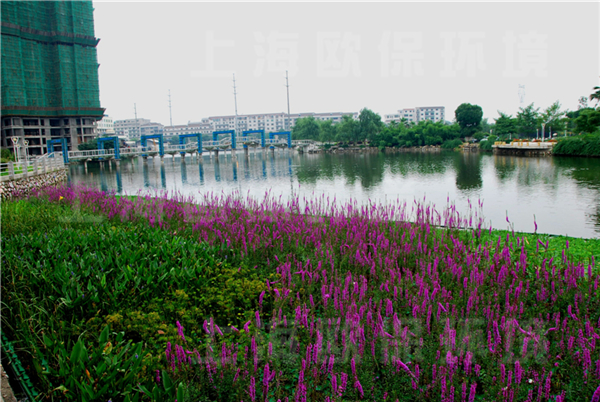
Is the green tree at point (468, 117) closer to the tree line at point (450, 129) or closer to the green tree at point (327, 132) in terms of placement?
the tree line at point (450, 129)

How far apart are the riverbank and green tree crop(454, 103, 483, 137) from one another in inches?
2215

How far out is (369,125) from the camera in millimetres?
64938

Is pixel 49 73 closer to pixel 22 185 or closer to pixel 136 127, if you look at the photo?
pixel 22 185

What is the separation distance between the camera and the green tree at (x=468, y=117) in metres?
57.1

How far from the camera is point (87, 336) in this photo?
9.65 feet

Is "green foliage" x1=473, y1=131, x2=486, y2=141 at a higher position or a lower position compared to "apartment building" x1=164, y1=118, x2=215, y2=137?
lower

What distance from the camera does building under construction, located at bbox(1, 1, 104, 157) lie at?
50.2 metres

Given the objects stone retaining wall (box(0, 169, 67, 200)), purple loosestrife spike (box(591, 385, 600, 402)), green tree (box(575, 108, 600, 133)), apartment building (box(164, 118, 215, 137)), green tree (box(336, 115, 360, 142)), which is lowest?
purple loosestrife spike (box(591, 385, 600, 402))

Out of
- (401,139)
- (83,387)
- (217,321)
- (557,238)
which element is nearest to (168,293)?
(217,321)

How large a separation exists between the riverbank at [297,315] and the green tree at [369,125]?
6039 centimetres

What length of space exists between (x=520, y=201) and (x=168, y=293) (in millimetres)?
11033

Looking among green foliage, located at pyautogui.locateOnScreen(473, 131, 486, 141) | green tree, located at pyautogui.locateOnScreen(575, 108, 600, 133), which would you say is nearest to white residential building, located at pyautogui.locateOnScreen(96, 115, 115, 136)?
green foliage, located at pyautogui.locateOnScreen(473, 131, 486, 141)

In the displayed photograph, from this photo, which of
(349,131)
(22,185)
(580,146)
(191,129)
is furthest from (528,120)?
(191,129)

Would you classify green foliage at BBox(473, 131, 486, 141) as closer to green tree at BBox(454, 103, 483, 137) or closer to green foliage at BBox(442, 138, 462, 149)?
green tree at BBox(454, 103, 483, 137)
